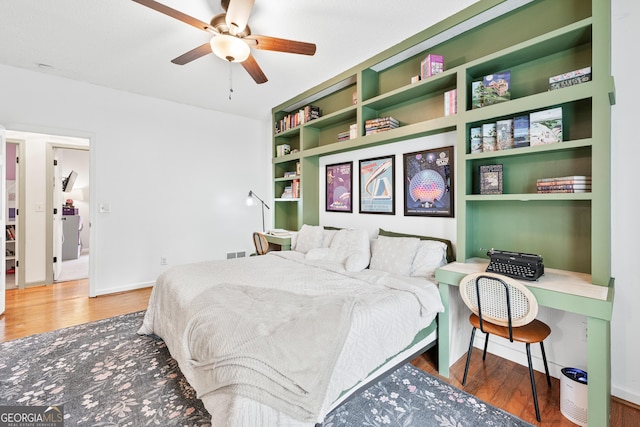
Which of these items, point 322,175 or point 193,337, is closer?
point 193,337

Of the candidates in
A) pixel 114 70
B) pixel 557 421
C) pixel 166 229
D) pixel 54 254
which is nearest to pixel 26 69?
pixel 114 70

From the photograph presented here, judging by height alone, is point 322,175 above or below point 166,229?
above

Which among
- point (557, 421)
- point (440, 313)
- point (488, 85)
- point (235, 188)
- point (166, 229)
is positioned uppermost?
point (488, 85)

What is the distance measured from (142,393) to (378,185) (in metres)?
2.69

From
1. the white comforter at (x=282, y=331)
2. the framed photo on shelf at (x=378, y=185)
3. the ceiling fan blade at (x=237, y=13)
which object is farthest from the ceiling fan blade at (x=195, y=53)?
the framed photo on shelf at (x=378, y=185)

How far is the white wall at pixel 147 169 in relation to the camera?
3.32 metres

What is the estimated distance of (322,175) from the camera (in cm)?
389

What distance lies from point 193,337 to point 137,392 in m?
0.72

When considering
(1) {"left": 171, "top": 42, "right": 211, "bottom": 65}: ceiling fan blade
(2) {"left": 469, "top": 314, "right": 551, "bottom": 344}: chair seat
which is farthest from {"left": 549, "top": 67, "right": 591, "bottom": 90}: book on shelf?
(1) {"left": 171, "top": 42, "right": 211, "bottom": 65}: ceiling fan blade

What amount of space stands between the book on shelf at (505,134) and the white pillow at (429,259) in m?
0.88

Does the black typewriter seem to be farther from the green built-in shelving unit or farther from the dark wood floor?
A: the dark wood floor

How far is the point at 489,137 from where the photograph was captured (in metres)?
2.10

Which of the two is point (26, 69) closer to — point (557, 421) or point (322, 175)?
point (322, 175)

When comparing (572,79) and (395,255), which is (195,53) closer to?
(395,255)
